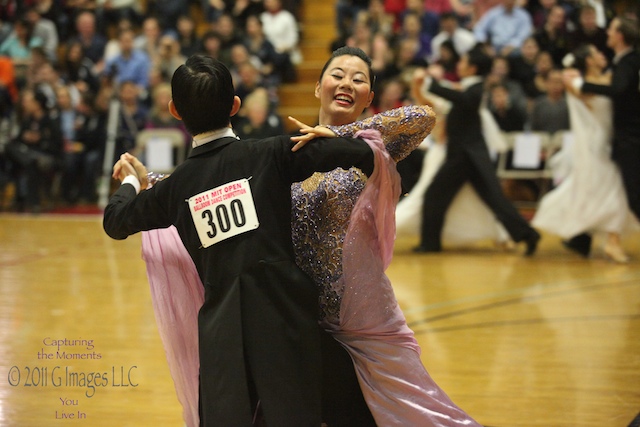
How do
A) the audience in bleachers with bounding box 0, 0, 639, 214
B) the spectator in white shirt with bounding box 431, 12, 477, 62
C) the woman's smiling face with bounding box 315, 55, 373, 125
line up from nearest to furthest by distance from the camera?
the woman's smiling face with bounding box 315, 55, 373, 125
the audience in bleachers with bounding box 0, 0, 639, 214
the spectator in white shirt with bounding box 431, 12, 477, 62

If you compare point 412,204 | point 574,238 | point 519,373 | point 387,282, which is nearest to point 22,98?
point 412,204

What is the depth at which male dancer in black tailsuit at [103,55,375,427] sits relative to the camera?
2727 millimetres

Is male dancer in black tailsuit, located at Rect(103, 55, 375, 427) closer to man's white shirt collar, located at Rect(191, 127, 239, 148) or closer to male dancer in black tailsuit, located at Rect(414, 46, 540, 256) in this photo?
man's white shirt collar, located at Rect(191, 127, 239, 148)

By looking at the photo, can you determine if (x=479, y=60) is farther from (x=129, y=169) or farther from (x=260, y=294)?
(x=260, y=294)

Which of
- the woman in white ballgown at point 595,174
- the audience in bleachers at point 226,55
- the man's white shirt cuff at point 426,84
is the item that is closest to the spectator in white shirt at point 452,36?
the audience in bleachers at point 226,55

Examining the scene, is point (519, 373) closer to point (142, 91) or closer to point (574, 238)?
point (574, 238)

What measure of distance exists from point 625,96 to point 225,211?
5961 mm

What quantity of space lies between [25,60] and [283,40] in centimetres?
403

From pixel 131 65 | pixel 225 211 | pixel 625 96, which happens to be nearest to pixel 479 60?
pixel 625 96

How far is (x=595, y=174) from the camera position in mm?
8195

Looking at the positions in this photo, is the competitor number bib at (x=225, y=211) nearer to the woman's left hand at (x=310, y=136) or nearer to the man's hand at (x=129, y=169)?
the woman's left hand at (x=310, y=136)

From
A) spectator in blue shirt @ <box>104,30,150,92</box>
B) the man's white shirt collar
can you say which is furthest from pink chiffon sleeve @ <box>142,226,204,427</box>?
spectator in blue shirt @ <box>104,30,150,92</box>

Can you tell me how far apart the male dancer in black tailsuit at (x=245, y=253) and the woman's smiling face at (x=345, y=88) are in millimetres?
550

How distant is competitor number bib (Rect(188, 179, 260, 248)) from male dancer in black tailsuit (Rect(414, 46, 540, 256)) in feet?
19.4
